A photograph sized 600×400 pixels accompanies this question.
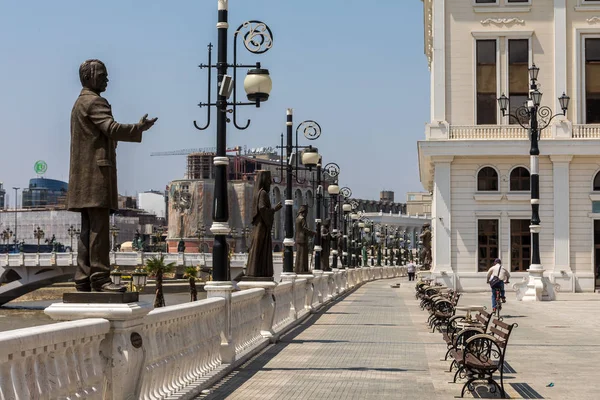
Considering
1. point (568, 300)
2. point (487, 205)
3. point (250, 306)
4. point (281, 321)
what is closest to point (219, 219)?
point (250, 306)

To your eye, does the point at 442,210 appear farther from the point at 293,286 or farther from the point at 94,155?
the point at 94,155

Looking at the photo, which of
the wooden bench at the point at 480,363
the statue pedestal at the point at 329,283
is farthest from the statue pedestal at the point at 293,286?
the statue pedestal at the point at 329,283

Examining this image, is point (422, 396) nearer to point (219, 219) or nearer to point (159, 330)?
point (159, 330)

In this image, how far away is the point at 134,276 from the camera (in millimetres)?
44625

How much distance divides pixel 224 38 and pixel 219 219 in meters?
2.88

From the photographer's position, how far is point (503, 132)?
49.8 m

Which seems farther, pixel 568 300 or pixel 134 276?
pixel 134 276

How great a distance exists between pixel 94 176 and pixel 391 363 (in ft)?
25.7

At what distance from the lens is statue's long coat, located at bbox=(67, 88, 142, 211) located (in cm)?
860

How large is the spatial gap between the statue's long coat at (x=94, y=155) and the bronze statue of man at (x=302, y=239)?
2228cm

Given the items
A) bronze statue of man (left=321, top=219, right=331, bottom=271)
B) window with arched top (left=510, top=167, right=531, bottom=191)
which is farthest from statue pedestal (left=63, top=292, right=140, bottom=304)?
window with arched top (left=510, top=167, right=531, bottom=191)

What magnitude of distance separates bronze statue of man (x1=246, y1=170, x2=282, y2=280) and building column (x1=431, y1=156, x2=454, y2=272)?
3104 cm

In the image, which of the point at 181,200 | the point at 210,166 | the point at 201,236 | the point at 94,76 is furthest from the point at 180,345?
the point at 210,166

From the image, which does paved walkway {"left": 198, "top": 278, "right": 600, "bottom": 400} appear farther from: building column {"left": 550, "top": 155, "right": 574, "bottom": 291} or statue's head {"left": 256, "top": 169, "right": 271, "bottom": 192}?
building column {"left": 550, "top": 155, "right": 574, "bottom": 291}
